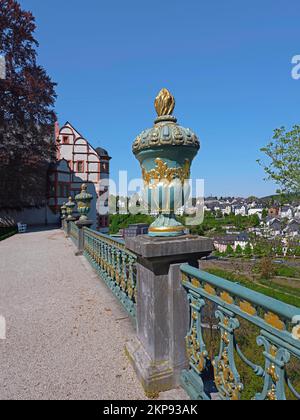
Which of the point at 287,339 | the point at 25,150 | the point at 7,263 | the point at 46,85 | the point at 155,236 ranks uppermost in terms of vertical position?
the point at 46,85

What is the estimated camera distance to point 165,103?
2.49m

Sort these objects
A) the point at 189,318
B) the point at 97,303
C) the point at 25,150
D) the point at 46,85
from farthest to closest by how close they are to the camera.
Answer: the point at 46,85, the point at 25,150, the point at 97,303, the point at 189,318

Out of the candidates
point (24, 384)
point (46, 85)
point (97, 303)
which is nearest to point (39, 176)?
point (46, 85)

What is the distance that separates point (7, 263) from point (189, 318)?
762 cm

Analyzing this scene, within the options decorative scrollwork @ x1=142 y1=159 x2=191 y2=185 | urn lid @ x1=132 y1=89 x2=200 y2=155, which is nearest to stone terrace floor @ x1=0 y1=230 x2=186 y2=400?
decorative scrollwork @ x1=142 y1=159 x2=191 y2=185

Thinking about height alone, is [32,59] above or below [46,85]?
above

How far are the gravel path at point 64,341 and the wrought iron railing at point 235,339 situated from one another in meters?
0.56

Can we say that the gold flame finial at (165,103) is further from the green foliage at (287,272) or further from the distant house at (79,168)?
the green foliage at (287,272)

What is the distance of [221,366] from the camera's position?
5.96ft

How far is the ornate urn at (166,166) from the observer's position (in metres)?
2.27

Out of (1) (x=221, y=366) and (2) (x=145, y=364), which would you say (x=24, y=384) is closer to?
(2) (x=145, y=364)

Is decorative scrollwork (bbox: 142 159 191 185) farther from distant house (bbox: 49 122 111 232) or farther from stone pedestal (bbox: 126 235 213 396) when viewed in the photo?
distant house (bbox: 49 122 111 232)

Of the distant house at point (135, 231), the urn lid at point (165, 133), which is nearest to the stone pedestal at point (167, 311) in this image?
the distant house at point (135, 231)

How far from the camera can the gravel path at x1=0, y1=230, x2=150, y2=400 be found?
7.92 ft
